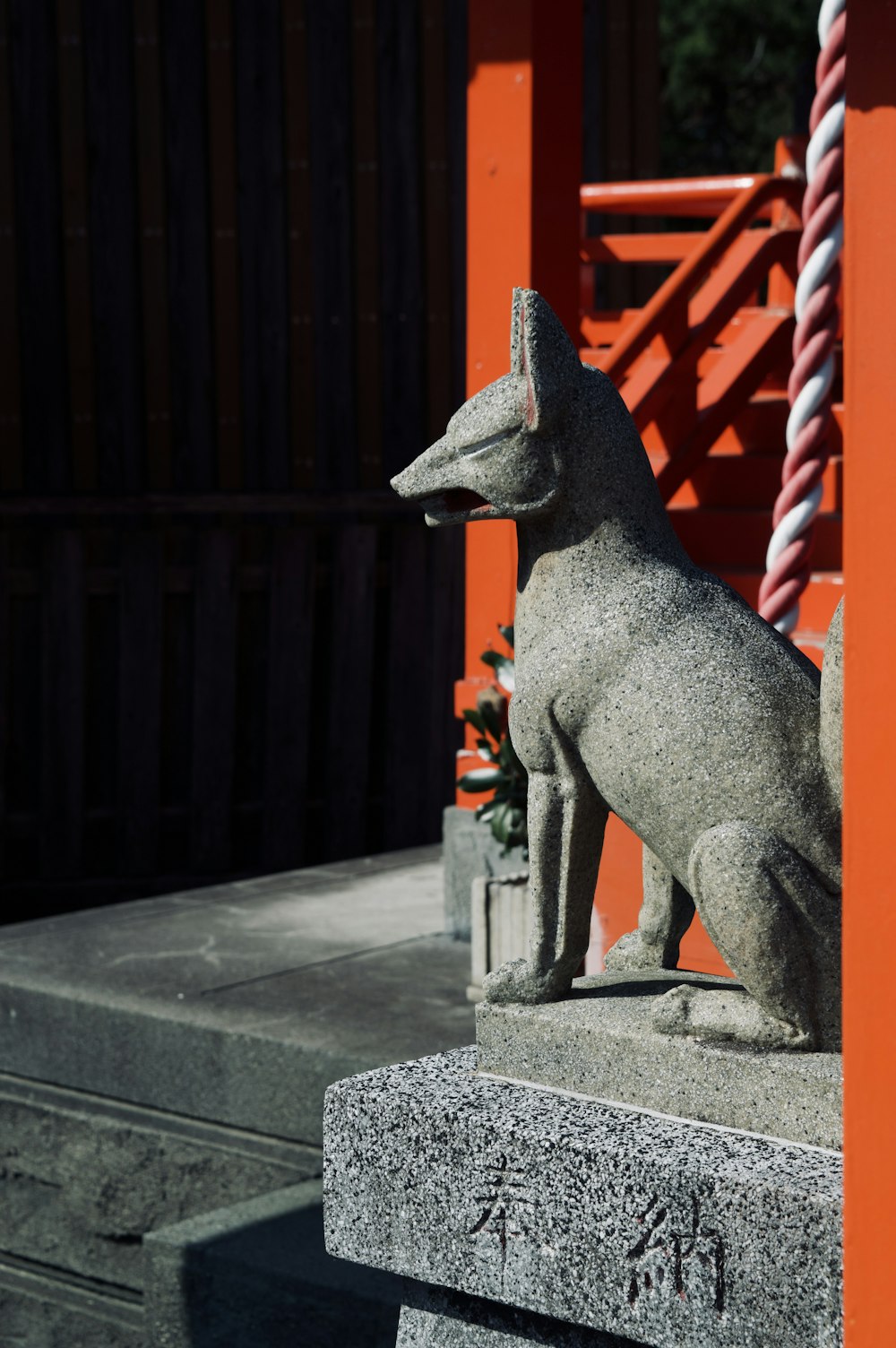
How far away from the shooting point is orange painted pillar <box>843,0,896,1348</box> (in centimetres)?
179

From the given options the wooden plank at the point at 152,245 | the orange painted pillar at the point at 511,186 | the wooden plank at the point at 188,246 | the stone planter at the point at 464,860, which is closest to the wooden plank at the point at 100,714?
the wooden plank at the point at 152,245

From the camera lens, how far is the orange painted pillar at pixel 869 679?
5.88 feet

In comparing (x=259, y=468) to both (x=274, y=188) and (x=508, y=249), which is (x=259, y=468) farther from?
(x=508, y=249)

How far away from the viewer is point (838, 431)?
20.5ft

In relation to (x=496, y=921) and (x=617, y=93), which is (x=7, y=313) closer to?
(x=617, y=93)

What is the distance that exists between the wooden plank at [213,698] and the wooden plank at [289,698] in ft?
0.67

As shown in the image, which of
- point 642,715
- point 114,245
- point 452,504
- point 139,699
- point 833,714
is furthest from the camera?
point 139,699

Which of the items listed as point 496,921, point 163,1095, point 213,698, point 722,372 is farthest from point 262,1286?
point 213,698

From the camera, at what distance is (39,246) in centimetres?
802

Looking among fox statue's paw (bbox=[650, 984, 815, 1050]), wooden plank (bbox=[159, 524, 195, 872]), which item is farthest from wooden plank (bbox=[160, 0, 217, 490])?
fox statue's paw (bbox=[650, 984, 815, 1050])

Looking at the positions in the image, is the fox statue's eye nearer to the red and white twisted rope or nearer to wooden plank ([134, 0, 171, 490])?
the red and white twisted rope

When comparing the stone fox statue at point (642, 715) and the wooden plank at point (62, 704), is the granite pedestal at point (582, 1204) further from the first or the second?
the wooden plank at point (62, 704)

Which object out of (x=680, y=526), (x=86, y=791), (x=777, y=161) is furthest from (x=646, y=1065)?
(x=86, y=791)

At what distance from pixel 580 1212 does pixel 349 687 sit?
6402 mm
